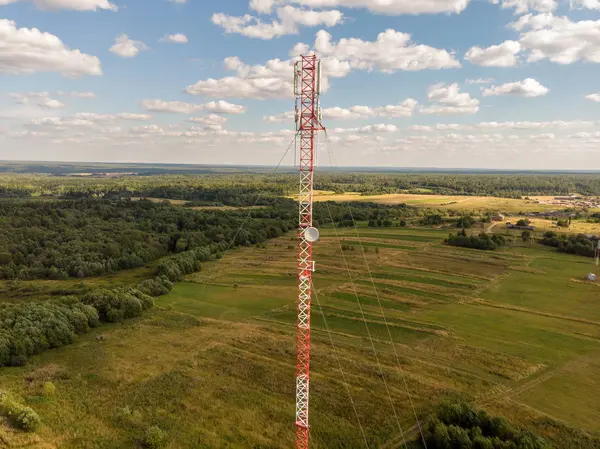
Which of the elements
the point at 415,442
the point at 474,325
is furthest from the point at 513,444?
the point at 474,325

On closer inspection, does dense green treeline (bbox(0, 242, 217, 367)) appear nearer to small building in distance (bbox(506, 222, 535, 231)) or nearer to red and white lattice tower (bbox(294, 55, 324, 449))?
red and white lattice tower (bbox(294, 55, 324, 449))

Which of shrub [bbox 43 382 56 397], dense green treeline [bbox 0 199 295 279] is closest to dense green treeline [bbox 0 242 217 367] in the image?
shrub [bbox 43 382 56 397]

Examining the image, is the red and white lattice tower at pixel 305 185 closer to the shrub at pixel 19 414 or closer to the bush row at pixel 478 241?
the shrub at pixel 19 414

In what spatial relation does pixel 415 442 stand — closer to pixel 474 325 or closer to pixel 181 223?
pixel 474 325

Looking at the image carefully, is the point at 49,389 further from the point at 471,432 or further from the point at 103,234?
the point at 103,234

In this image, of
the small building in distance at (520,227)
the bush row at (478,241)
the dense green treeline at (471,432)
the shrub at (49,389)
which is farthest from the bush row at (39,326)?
the small building in distance at (520,227)
